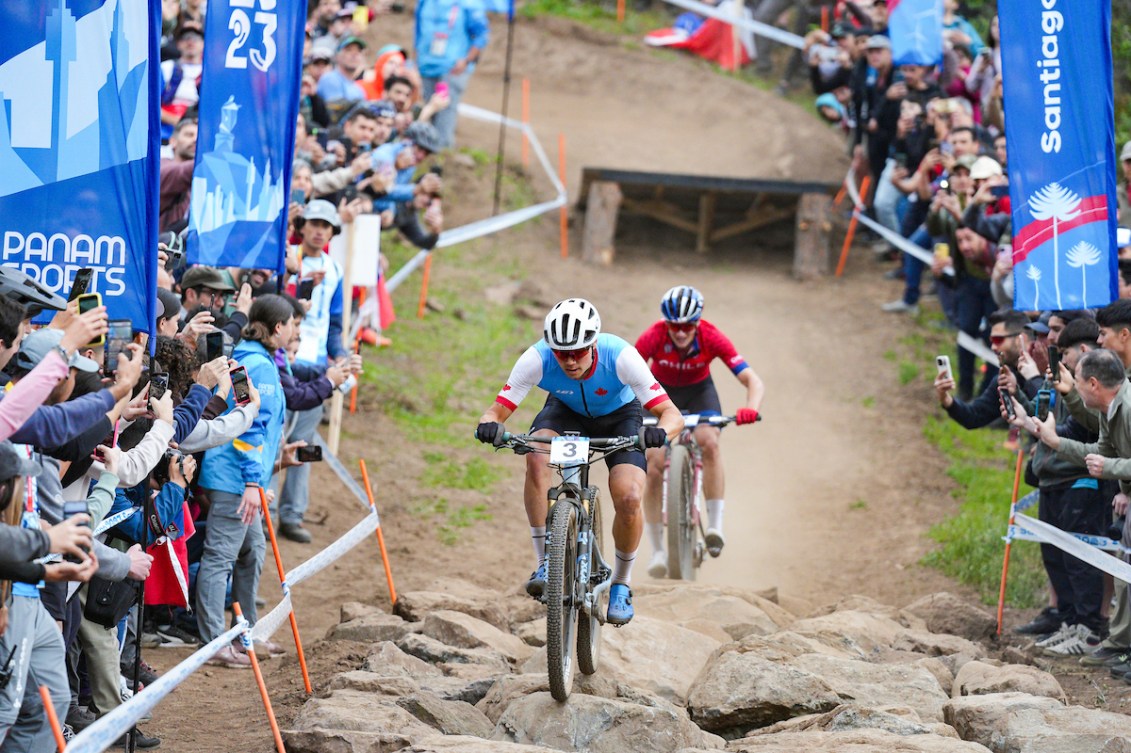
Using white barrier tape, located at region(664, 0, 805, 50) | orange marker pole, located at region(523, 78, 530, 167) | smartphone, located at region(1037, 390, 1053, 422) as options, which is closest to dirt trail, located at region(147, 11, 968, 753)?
orange marker pole, located at region(523, 78, 530, 167)

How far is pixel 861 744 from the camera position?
648cm

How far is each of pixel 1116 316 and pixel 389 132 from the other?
8386 millimetres

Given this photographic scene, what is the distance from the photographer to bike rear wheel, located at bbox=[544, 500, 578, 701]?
22.7 feet

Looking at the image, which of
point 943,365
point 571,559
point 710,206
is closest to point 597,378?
point 571,559

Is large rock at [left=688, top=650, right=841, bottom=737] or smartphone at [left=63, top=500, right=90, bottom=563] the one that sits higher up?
smartphone at [left=63, top=500, right=90, bottom=563]

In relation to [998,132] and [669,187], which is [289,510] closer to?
[998,132]

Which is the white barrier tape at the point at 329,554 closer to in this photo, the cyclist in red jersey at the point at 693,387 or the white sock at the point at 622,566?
the white sock at the point at 622,566

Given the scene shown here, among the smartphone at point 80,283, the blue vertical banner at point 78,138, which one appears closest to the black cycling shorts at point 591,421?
the blue vertical banner at point 78,138

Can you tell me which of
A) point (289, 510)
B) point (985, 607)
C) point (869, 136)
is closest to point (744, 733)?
point (985, 607)

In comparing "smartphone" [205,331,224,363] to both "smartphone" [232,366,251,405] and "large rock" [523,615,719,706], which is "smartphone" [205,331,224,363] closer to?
"smartphone" [232,366,251,405]

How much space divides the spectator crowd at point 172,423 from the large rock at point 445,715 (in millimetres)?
1404

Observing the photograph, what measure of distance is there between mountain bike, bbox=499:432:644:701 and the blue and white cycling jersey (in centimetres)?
57

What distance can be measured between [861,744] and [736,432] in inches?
363

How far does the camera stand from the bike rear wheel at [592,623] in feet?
24.7
